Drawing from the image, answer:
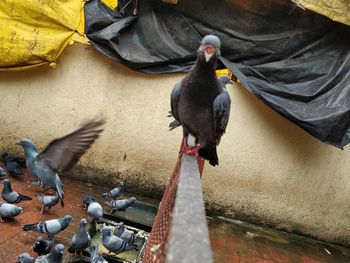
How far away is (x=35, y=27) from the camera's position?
6.18 m

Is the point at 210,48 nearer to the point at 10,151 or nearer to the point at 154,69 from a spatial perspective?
the point at 154,69

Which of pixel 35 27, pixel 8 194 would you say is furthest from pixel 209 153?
pixel 35 27

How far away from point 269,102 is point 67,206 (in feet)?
11.3

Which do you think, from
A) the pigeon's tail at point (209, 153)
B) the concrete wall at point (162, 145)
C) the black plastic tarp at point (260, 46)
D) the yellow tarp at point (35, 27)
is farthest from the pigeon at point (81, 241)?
the yellow tarp at point (35, 27)

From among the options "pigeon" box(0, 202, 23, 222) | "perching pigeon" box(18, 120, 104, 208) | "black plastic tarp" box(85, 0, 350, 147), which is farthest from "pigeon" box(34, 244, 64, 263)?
"black plastic tarp" box(85, 0, 350, 147)

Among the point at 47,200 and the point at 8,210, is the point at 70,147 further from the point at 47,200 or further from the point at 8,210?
the point at 47,200

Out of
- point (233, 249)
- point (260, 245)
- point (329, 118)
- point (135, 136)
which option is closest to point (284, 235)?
point (260, 245)

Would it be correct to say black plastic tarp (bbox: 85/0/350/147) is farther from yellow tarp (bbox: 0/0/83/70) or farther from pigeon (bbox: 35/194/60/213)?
pigeon (bbox: 35/194/60/213)

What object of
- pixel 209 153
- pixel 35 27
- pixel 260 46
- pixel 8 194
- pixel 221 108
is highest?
pixel 260 46

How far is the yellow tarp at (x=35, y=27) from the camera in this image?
6.06 metres

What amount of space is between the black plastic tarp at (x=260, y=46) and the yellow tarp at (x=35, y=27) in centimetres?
35

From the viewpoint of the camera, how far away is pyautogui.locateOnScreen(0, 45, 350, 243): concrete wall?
6555 millimetres

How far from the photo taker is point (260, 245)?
19.6 feet

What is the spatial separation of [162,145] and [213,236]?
1.80m
